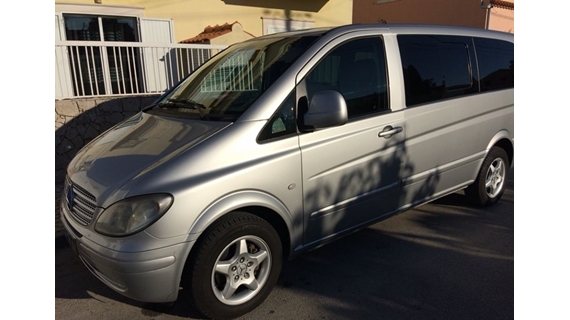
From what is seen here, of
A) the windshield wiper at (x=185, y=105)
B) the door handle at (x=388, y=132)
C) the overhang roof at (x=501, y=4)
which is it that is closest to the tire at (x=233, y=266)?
the windshield wiper at (x=185, y=105)

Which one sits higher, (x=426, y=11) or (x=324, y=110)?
(x=426, y=11)

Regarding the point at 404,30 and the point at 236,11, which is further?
the point at 236,11

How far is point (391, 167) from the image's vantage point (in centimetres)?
339

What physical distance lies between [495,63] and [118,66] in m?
5.64

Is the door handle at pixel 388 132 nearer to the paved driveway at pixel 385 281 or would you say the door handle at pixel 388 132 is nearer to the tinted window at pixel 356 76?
the tinted window at pixel 356 76

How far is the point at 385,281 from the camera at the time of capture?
124 inches

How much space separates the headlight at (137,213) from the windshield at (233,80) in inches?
30.5

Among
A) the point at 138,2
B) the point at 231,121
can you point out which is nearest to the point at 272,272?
the point at 231,121

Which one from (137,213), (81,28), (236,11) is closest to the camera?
(137,213)

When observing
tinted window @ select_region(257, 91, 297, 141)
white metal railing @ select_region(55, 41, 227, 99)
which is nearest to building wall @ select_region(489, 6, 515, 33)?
white metal railing @ select_region(55, 41, 227, 99)

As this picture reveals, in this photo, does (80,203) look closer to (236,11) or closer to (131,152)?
(131,152)

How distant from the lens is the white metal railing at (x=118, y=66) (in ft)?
20.5

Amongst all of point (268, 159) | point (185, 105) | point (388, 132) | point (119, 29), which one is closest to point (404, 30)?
point (388, 132)

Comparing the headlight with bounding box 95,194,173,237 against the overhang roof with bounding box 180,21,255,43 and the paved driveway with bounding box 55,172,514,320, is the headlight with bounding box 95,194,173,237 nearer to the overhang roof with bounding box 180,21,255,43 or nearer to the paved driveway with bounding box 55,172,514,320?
the paved driveway with bounding box 55,172,514,320
